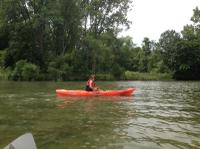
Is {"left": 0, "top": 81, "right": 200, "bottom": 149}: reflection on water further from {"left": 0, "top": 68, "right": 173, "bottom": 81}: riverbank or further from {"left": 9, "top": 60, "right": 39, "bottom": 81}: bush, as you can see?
{"left": 0, "top": 68, "right": 173, "bottom": 81}: riverbank

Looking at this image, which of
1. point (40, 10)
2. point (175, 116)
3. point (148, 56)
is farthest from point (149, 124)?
point (148, 56)

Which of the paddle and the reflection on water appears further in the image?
the reflection on water

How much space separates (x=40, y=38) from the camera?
4588cm

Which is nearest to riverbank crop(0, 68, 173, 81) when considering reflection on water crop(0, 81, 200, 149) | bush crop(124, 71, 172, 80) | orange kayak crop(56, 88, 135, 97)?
bush crop(124, 71, 172, 80)

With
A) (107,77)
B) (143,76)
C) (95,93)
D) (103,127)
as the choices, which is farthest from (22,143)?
(143,76)

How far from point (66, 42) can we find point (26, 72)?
A: 1010 cm

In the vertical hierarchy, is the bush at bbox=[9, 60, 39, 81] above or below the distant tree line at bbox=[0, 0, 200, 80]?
below

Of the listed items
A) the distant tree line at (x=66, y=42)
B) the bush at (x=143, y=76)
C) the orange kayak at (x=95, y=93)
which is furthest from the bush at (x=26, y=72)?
the orange kayak at (x=95, y=93)

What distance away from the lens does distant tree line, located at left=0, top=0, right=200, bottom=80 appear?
4338 centimetres

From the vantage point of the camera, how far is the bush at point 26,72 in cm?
4119

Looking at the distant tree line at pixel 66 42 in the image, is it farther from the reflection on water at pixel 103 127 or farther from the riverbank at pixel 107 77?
the reflection on water at pixel 103 127

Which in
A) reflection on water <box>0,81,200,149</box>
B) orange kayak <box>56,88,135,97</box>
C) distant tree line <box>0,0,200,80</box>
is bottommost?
reflection on water <box>0,81,200,149</box>

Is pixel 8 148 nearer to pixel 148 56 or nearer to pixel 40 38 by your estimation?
pixel 40 38

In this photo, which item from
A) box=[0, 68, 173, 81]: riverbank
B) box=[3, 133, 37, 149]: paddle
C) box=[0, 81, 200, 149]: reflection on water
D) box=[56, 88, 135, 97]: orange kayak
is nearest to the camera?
box=[3, 133, 37, 149]: paddle
